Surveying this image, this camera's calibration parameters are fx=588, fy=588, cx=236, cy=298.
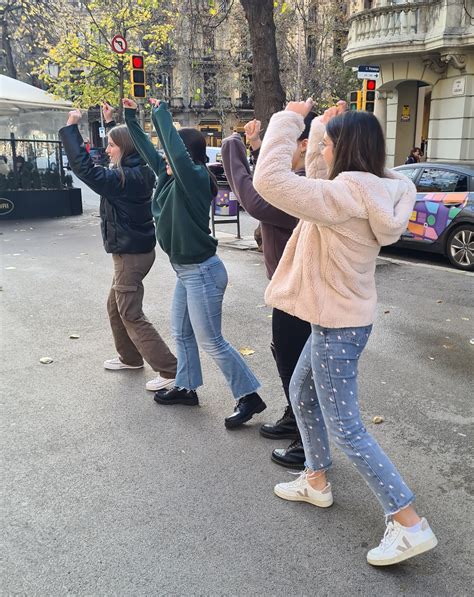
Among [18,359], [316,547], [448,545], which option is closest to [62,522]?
[316,547]

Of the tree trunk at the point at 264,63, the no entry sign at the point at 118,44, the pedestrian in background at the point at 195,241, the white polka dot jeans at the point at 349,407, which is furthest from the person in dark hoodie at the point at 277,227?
the no entry sign at the point at 118,44

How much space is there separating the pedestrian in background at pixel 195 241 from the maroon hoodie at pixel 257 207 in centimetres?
31

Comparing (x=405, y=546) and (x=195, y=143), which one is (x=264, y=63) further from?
(x=405, y=546)

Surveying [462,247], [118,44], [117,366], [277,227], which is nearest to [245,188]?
[277,227]

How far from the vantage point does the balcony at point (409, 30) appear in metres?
17.0

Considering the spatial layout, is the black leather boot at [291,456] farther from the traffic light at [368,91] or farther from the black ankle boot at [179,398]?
the traffic light at [368,91]

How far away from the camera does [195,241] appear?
368 cm

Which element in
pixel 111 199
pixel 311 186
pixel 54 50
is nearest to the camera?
pixel 311 186

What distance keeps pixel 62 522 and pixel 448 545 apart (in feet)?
5.96

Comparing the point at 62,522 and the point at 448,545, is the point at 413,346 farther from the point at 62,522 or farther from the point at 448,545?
the point at 62,522

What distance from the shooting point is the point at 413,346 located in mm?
5484

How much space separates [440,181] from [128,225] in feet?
22.3

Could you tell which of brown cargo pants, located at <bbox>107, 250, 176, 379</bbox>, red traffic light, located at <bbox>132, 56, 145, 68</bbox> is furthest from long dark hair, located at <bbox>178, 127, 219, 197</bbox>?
red traffic light, located at <bbox>132, 56, 145, 68</bbox>

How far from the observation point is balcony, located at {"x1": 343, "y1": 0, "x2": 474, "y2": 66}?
1703cm
